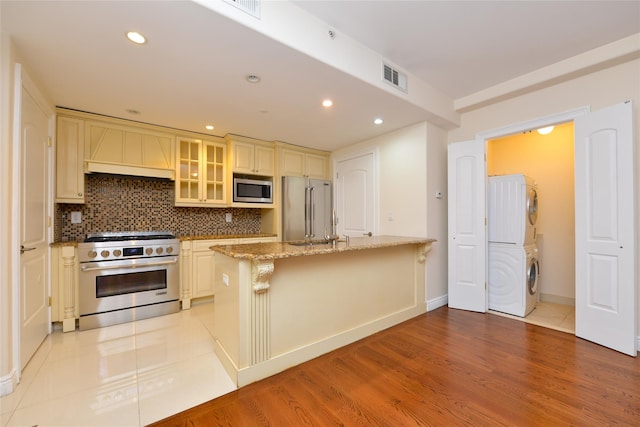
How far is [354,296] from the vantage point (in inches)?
106

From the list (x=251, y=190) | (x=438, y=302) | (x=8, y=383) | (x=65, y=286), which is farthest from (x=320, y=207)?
(x=8, y=383)

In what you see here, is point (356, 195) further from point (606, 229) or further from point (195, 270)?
point (606, 229)

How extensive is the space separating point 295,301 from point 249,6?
2.17 m

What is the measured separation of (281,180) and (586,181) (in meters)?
3.67

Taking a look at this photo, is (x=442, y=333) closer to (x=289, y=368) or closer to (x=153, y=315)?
(x=289, y=368)

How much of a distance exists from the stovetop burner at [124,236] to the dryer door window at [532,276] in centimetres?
449

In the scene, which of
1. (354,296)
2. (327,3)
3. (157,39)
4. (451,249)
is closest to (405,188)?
(451,249)

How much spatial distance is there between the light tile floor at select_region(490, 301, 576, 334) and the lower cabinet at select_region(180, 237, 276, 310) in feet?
12.2

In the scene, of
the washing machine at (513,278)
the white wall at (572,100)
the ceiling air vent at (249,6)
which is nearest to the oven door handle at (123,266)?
the ceiling air vent at (249,6)

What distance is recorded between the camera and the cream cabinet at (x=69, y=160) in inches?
119

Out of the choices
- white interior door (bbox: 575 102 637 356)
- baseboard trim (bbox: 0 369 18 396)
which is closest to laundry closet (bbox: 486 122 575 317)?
white interior door (bbox: 575 102 637 356)

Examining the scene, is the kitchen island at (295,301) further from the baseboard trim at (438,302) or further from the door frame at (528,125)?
the door frame at (528,125)

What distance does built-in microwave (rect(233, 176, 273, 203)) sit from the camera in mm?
4102

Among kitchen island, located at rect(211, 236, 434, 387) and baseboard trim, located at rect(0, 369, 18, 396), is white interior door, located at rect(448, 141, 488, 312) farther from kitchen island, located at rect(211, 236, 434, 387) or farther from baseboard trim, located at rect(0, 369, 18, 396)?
baseboard trim, located at rect(0, 369, 18, 396)
